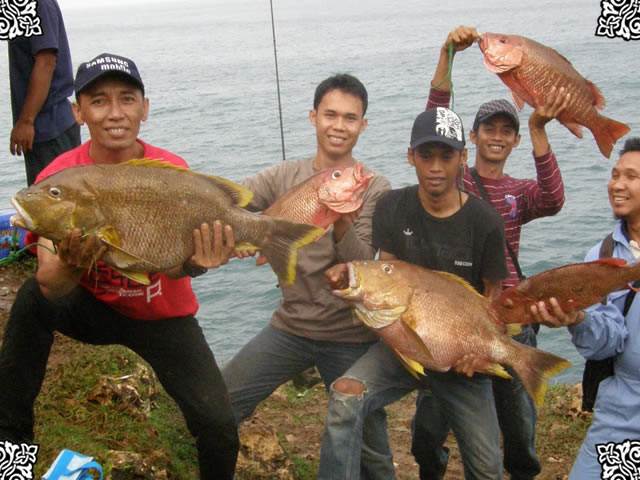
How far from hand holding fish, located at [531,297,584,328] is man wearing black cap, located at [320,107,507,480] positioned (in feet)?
1.93

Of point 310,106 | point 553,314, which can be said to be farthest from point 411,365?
point 310,106

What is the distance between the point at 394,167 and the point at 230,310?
703cm

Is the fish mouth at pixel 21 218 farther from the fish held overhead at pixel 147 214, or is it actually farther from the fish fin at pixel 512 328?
the fish fin at pixel 512 328

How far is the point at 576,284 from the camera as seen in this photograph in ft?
12.3

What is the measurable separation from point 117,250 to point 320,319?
155cm

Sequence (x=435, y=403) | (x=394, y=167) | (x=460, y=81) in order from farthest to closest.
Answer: (x=460, y=81) → (x=394, y=167) → (x=435, y=403)

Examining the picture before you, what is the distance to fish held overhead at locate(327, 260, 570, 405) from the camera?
4.00 m

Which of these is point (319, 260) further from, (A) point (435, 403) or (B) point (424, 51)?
(B) point (424, 51)

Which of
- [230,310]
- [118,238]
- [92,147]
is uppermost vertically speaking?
[92,147]

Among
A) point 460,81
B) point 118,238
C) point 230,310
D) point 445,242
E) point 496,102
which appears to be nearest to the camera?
point 118,238

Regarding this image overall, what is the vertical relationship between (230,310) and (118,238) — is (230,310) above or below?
below

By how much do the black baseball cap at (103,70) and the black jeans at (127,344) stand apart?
1.11m

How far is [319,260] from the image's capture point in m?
4.63

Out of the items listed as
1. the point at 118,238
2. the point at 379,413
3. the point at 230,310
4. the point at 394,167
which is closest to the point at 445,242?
the point at 379,413
